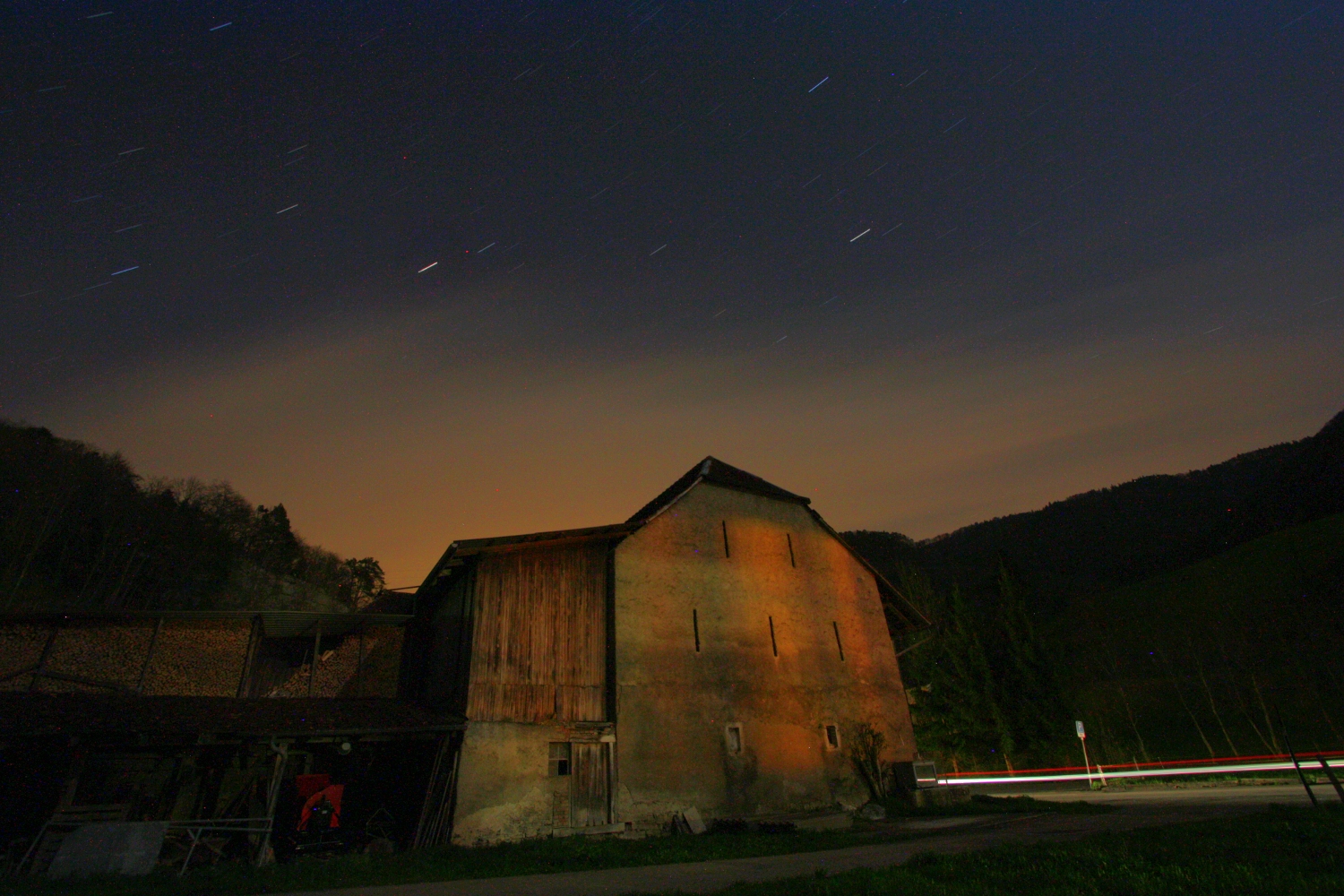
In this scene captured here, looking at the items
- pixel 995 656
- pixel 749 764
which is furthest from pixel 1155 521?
pixel 749 764

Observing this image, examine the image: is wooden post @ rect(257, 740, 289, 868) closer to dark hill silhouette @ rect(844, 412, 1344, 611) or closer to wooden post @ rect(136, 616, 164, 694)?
wooden post @ rect(136, 616, 164, 694)

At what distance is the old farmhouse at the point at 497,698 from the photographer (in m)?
15.3

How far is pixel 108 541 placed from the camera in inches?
1684

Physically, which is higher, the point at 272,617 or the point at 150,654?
the point at 272,617

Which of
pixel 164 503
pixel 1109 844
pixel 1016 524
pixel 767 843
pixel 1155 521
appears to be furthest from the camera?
pixel 1016 524

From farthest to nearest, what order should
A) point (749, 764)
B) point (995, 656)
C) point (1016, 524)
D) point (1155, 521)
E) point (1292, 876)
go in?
point (1016, 524) < point (1155, 521) < point (995, 656) < point (749, 764) < point (1292, 876)

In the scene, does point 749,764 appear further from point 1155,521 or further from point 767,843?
point 1155,521

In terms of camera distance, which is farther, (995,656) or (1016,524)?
(1016,524)

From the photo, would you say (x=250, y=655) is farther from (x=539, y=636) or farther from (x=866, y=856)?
(x=866, y=856)

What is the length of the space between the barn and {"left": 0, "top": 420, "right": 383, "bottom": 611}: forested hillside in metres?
30.1

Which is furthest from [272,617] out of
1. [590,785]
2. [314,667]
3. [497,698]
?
[590,785]

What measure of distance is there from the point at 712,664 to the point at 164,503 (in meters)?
48.8

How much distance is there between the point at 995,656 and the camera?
40.1m

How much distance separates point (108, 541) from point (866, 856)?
169 feet
